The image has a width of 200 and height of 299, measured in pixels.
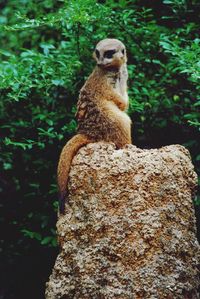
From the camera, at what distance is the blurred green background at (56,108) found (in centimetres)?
600

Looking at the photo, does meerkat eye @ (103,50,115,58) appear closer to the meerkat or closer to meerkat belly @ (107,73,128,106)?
the meerkat

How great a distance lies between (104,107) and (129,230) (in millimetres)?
1069

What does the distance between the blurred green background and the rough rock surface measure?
1265 mm

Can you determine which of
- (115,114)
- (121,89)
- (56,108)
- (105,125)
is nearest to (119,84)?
(121,89)

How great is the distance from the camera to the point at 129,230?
4430mm

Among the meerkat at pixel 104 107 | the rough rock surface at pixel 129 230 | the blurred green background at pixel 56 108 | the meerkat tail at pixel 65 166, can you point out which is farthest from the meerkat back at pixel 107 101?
the blurred green background at pixel 56 108

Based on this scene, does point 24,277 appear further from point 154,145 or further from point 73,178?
point 73,178

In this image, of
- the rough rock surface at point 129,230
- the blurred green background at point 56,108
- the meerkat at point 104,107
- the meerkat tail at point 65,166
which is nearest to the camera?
the rough rock surface at point 129,230

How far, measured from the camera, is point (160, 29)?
21.2ft

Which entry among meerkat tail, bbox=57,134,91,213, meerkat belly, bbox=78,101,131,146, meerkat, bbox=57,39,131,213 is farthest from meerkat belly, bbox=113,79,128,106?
meerkat tail, bbox=57,134,91,213

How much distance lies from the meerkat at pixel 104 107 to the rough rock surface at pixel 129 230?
32 centimetres

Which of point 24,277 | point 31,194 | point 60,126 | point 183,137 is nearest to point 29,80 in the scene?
point 60,126

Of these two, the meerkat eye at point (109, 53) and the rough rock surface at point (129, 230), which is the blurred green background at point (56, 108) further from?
the rough rock surface at point (129, 230)

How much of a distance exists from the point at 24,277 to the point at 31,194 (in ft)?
2.99
